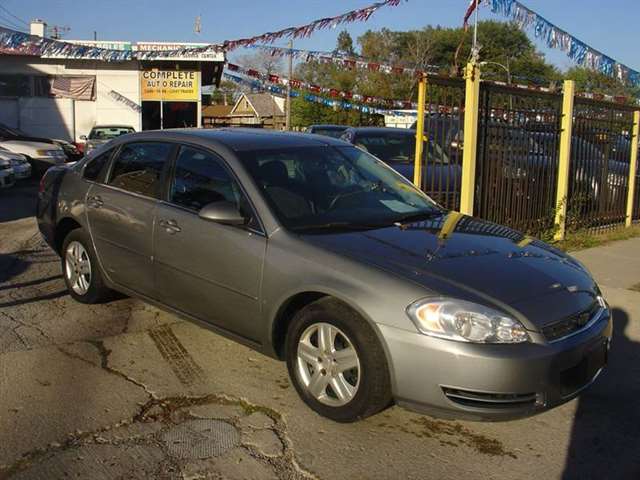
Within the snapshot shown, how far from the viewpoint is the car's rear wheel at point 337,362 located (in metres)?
3.50

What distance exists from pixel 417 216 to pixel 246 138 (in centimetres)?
135

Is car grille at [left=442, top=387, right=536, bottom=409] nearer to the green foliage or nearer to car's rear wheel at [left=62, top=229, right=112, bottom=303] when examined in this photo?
car's rear wheel at [left=62, top=229, right=112, bottom=303]

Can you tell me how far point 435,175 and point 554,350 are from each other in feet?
15.9

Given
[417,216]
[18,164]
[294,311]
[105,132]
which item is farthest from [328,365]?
[105,132]

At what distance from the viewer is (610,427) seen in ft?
12.8

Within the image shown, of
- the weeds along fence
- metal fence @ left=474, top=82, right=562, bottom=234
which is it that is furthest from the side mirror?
metal fence @ left=474, top=82, right=562, bottom=234

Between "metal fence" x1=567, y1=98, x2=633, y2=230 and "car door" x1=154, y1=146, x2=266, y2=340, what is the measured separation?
6.59 meters

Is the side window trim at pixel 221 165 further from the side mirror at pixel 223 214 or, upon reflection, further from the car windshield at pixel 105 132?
the car windshield at pixel 105 132

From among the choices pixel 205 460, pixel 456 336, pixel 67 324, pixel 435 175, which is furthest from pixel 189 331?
pixel 435 175

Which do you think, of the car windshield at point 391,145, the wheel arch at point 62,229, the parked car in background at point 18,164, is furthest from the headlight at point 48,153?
the wheel arch at point 62,229

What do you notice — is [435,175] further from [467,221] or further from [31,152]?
[31,152]

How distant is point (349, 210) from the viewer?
4.49 meters

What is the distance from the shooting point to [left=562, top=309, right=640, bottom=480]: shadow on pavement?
11.3 ft

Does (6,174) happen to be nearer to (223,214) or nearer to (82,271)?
(82,271)
